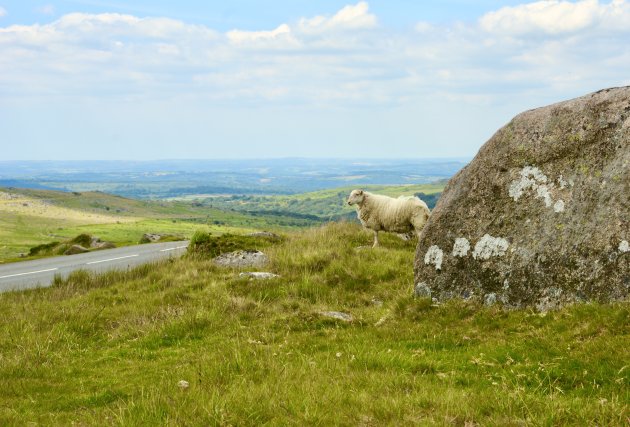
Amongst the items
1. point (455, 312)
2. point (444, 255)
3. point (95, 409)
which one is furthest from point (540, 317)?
point (95, 409)

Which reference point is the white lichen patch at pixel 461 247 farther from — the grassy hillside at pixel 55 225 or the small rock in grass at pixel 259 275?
the grassy hillside at pixel 55 225

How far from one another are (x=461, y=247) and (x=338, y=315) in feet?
9.82

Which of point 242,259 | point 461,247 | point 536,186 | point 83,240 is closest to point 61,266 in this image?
point 242,259

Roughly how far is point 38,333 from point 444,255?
9189 millimetres

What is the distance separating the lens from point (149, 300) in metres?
15.7

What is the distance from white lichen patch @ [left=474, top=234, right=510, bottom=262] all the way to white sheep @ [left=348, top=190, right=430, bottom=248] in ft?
33.0

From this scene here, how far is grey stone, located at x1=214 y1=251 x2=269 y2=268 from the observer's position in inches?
776

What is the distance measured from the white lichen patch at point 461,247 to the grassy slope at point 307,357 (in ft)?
3.98

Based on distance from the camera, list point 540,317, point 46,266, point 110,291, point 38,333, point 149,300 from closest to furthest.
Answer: point 540,317 → point 38,333 → point 149,300 → point 110,291 → point 46,266

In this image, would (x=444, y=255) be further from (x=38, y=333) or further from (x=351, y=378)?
(x=38, y=333)

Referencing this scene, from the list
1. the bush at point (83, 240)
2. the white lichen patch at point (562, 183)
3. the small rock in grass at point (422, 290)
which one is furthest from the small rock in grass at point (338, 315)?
the bush at point (83, 240)

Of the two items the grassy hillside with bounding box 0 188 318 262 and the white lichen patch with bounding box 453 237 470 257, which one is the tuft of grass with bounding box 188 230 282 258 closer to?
the white lichen patch with bounding box 453 237 470 257

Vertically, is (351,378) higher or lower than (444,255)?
lower

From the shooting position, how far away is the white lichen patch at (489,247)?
1145 cm
